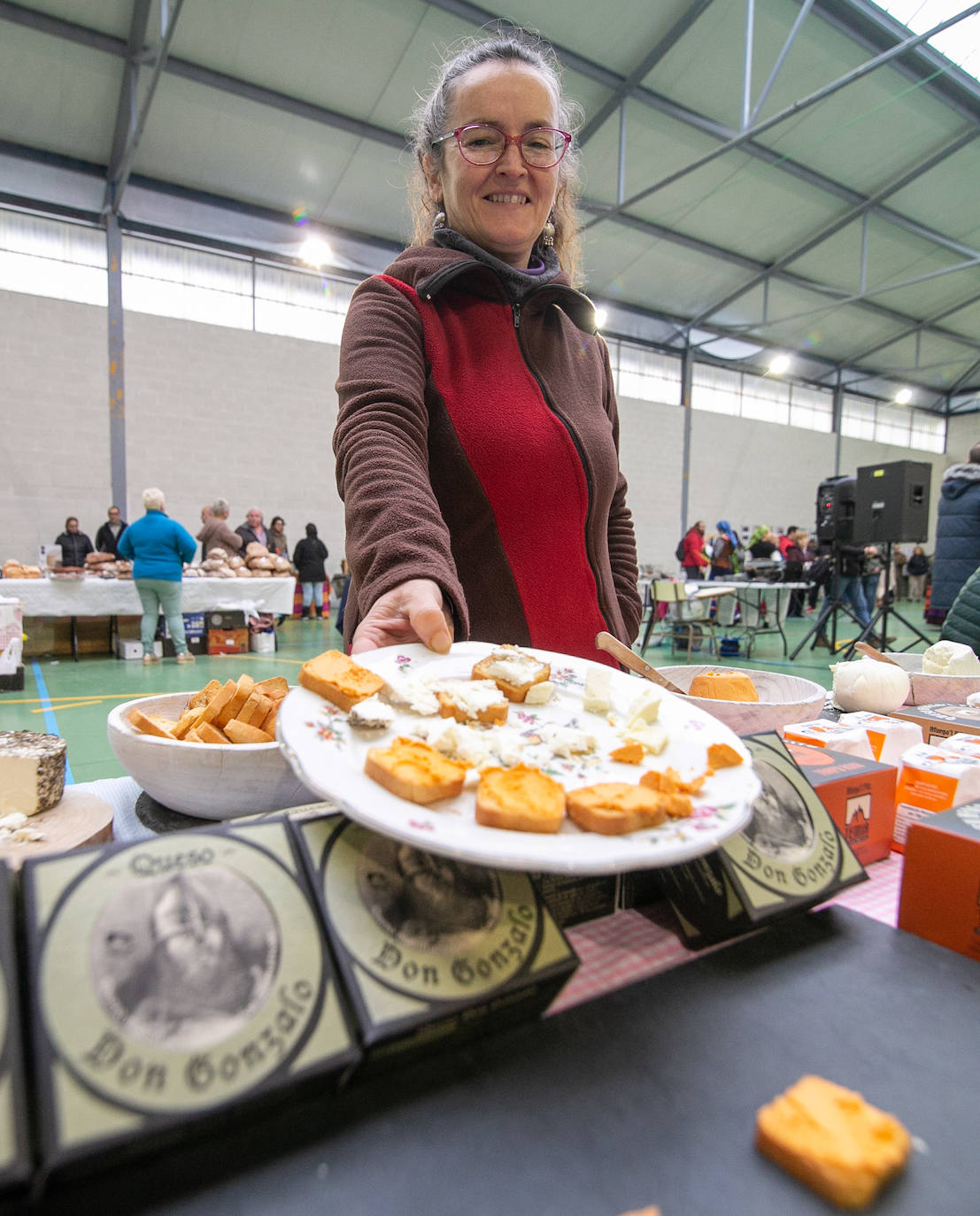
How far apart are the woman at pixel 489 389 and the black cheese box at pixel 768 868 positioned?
1.32 ft

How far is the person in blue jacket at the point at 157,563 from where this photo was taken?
18.2ft

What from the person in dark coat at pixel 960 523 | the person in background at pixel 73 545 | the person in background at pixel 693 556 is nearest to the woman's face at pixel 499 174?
the person in dark coat at pixel 960 523

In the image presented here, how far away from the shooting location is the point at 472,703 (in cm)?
70

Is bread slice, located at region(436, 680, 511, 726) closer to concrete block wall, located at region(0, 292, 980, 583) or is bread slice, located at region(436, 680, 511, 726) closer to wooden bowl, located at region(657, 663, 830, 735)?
wooden bowl, located at region(657, 663, 830, 735)

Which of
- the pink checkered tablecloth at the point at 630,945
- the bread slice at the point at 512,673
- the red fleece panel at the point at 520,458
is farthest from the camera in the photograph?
the red fleece panel at the point at 520,458

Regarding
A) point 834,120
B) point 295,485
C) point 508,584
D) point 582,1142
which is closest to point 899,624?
point 834,120

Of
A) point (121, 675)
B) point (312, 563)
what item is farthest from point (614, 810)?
point (312, 563)

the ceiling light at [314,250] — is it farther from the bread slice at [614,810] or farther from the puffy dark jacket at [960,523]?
the bread slice at [614,810]

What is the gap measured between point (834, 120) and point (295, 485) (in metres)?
8.10

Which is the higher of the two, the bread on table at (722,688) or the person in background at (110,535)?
the person in background at (110,535)

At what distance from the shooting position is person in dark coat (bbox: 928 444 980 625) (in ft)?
15.1

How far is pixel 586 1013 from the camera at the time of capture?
21.8 inches

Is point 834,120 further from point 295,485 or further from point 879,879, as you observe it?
point 879,879

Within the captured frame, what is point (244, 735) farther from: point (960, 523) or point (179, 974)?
point (960, 523)
